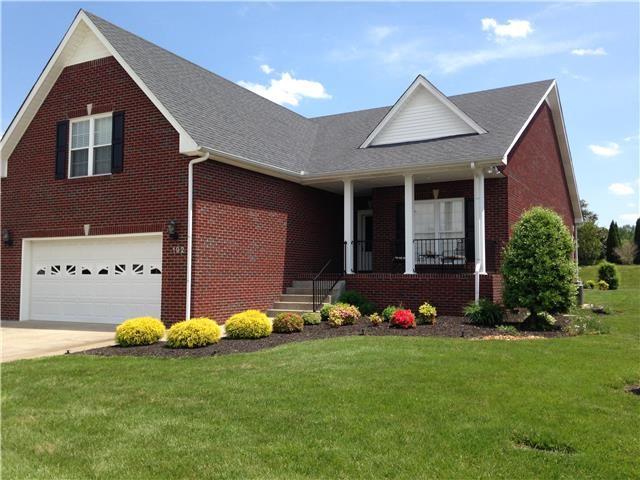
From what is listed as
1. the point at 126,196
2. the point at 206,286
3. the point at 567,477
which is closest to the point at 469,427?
the point at 567,477

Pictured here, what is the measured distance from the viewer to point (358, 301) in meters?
14.5

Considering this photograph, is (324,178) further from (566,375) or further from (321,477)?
(321,477)

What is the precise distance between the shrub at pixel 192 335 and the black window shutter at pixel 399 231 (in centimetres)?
808

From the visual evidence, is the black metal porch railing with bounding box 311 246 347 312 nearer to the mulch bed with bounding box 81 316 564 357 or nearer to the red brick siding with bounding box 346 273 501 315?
the red brick siding with bounding box 346 273 501 315

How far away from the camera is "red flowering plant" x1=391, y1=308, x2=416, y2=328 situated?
12.0 metres

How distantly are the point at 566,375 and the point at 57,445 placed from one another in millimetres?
6215

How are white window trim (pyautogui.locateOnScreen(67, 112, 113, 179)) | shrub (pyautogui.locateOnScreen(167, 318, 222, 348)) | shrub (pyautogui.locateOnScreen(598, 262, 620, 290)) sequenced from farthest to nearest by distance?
shrub (pyautogui.locateOnScreen(598, 262, 620, 290)), white window trim (pyautogui.locateOnScreen(67, 112, 113, 179)), shrub (pyautogui.locateOnScreen(167, 318, 222, 348))

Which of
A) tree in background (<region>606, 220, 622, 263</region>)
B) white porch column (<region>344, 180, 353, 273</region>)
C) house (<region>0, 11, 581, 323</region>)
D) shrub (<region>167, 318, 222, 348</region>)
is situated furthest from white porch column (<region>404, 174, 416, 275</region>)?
tree in background (<region>606, 220, 622, 263</region>)

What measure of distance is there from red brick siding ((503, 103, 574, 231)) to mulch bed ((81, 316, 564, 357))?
482 cm

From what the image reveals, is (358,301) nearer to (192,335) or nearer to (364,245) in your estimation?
(364,245)

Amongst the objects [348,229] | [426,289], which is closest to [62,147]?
[348,229]

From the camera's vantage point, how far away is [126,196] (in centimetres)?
1415

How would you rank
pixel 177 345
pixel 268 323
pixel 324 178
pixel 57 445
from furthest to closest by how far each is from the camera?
pixel 324 178 → pixel 268 323 → pixel 177 345 → pixel 57 445

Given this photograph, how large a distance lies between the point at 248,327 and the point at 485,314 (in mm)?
5442
